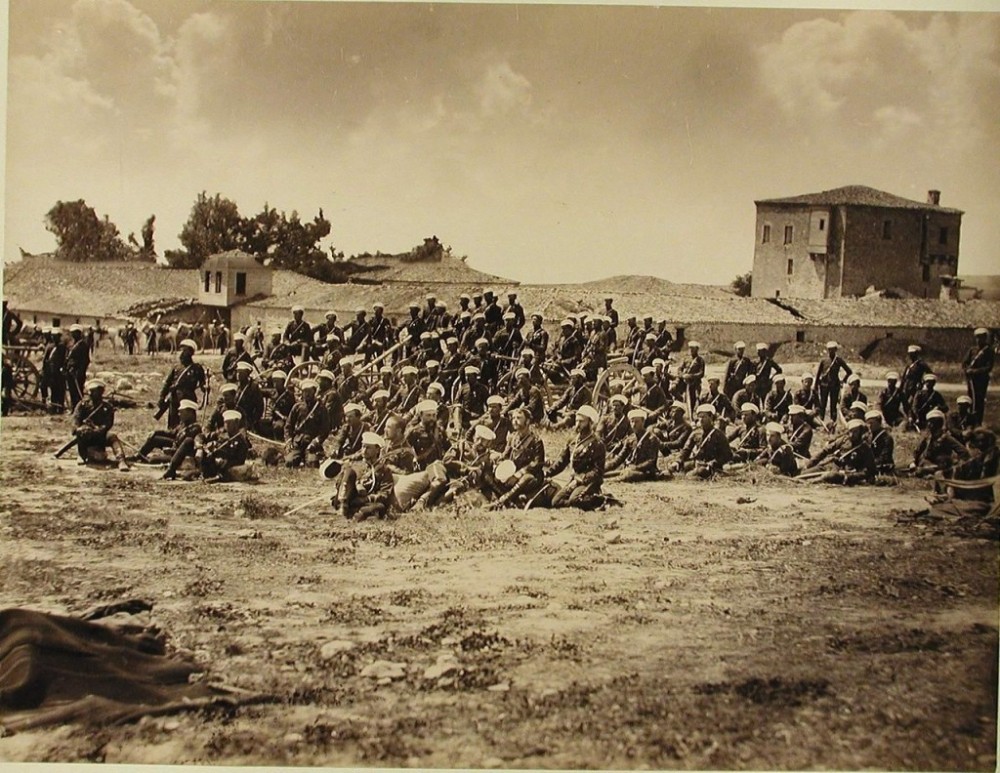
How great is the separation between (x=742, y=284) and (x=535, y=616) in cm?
265

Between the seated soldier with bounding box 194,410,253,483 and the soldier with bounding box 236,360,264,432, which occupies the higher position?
the soldier with bounding box 236,360,264,432

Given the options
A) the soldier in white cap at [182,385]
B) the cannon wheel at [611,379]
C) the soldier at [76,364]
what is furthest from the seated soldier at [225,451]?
the cannon wheel at [611,379]

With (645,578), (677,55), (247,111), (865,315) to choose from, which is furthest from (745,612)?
(247,111)

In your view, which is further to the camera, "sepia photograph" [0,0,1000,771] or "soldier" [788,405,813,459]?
"soldier" [788,405,813,459]

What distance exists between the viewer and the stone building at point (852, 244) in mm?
6117

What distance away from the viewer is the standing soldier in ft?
20.7

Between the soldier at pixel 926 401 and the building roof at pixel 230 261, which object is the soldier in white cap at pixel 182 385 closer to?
the building roof at pixel 230 261

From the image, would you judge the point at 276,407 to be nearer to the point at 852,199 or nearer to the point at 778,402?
the point at 778,402

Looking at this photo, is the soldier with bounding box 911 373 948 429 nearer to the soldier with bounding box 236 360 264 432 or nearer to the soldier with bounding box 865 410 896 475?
the soldier with bounding box 865 410 896 475

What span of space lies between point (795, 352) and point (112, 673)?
4757 millimetres

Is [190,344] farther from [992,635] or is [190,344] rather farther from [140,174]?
[992,635]

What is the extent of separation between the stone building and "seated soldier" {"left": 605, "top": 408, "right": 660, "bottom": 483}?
4.24 ft

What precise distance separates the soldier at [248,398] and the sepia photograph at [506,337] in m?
0.02

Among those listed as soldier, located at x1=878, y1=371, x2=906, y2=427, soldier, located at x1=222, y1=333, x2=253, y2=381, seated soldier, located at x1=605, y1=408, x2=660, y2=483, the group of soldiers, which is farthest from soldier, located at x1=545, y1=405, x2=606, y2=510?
soldier, located at x1=222, y1=333, x2=253, y2=381
